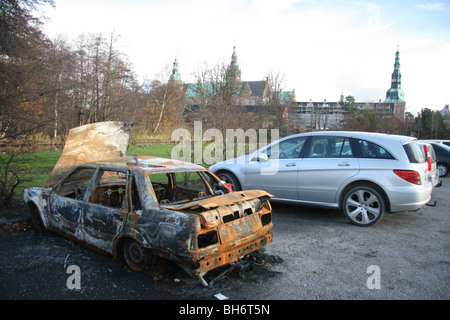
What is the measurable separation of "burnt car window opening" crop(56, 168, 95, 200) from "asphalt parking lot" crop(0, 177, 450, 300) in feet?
2.39

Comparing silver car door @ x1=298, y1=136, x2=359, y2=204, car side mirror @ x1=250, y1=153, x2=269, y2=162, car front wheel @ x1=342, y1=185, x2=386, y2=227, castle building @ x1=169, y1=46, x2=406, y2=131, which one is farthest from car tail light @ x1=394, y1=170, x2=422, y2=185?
castle building @ x1=169, y1=46, x2=406, y2=131

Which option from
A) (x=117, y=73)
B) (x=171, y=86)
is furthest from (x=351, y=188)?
(x=171, y=86)

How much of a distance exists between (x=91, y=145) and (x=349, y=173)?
17.0 feet

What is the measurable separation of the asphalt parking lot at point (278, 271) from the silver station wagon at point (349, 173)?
0.58 meters

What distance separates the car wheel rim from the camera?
5746mm

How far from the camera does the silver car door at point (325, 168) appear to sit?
237 inches

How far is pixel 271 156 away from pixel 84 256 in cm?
433

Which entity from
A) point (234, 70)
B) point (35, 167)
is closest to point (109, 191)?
point (35, 167)

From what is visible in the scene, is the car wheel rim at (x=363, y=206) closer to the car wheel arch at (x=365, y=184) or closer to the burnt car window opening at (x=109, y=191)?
the car wheel arch at (x=365, y=184)

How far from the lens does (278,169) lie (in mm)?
6785

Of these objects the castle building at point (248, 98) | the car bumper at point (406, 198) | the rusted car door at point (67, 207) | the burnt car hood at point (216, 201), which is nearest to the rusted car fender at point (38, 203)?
the rusted car door at point (67, 207)

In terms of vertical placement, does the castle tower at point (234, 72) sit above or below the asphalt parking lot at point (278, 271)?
above

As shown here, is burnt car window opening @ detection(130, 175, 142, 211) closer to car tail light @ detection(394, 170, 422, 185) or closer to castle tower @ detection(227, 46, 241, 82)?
car tail light @ detection(394, 170, 422, 185)

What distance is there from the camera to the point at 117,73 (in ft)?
69.0
